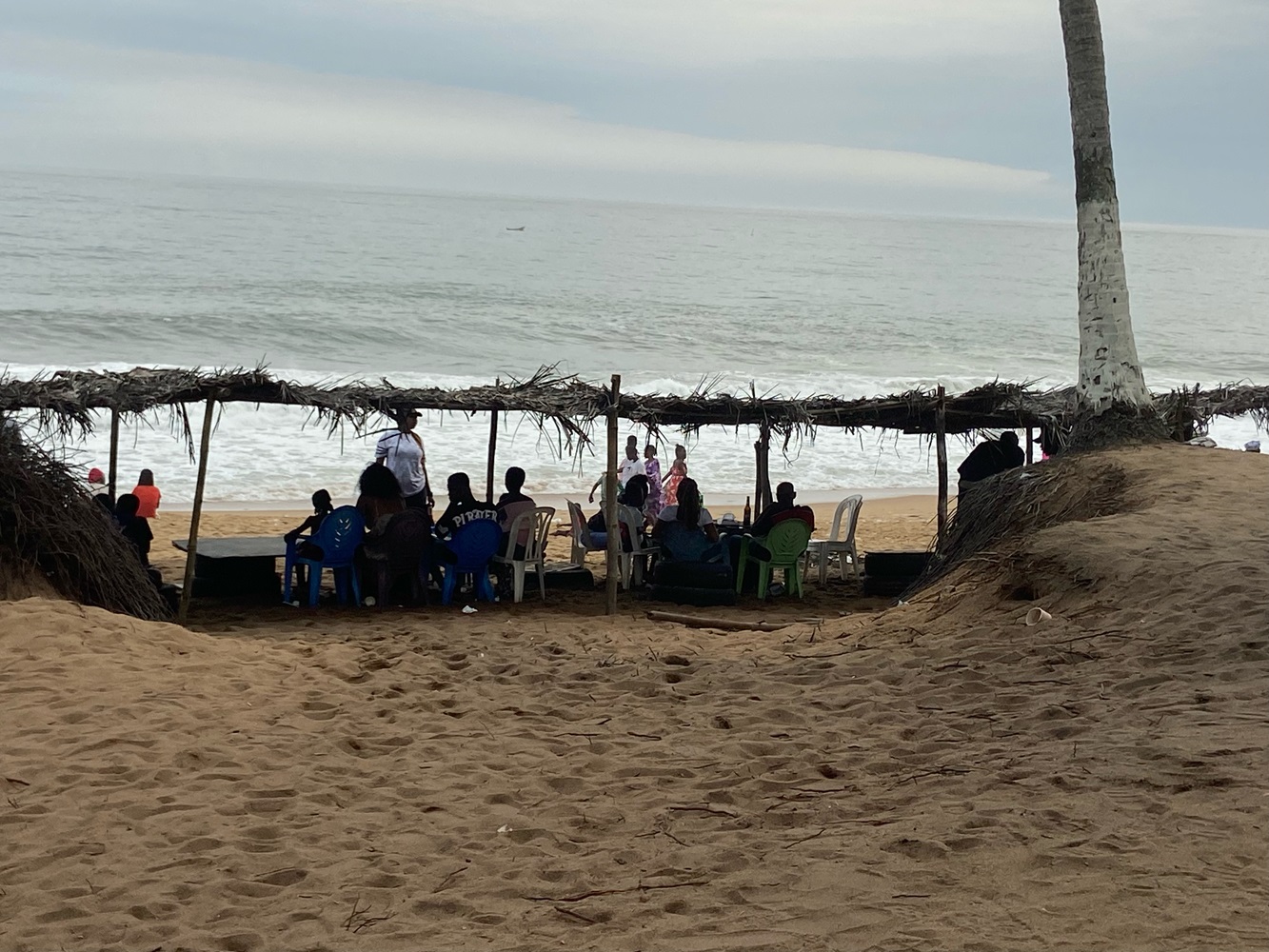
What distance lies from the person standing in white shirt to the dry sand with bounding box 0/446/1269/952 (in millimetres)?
2711

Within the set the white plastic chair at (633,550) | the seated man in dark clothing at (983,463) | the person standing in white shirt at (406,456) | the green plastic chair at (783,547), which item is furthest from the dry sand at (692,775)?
the seated man in dark clothing at (983,463)

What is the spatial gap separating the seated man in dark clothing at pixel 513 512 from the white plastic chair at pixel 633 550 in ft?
3.12

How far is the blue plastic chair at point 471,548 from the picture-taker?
9.57 metres

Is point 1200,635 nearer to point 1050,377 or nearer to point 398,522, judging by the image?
point 398,522

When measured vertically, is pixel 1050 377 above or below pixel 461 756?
above

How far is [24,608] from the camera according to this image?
6793 mm

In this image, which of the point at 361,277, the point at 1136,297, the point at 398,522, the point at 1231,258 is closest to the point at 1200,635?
the point at 398,522

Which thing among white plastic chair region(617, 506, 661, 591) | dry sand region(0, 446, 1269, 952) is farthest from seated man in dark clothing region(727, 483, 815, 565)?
dry sand region(0, 446, 1269, 952)

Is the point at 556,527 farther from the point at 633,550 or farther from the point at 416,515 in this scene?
the point at 416,515

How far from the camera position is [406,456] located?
1025cm

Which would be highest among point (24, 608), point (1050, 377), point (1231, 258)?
point (1231, 258)

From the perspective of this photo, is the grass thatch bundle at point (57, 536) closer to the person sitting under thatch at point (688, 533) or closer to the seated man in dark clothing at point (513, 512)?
the seated man in dark clothing at point (513, 512)

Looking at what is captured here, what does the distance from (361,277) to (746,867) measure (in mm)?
→ 41553

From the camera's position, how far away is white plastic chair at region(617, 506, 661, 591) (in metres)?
10.6
